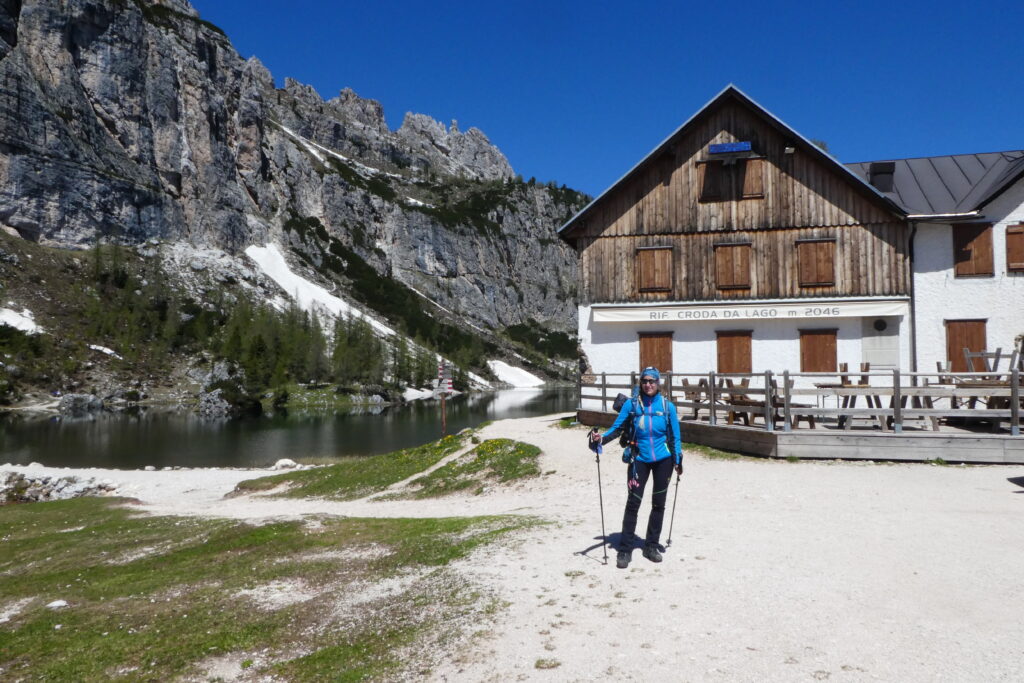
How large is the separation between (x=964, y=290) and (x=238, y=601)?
26.3 metres

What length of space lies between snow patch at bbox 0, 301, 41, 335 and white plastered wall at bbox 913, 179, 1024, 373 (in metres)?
115

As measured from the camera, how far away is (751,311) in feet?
84.2

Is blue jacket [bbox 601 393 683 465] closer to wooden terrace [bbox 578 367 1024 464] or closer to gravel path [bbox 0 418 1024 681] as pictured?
gravel path [bbox 0 418 1024 681]

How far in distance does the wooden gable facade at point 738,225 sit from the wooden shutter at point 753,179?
40mm

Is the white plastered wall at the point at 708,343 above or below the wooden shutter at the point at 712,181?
below

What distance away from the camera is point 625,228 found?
89.0ft

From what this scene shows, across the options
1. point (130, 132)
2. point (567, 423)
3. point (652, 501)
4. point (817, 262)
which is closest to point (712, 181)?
point (817, 262)

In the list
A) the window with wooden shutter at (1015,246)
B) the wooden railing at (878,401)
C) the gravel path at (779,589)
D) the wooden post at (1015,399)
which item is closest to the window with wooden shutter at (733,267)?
the wooden railing at (878,401)

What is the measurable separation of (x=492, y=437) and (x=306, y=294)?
143m

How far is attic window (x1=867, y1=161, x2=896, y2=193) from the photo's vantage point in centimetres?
2666

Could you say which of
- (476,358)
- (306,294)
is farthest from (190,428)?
(476,358)

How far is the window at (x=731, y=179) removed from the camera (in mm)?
26016

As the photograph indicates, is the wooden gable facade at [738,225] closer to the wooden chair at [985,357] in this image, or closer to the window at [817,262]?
the window at [817,262]

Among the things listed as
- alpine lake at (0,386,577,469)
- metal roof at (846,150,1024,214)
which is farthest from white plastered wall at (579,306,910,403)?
alpine lake at (0,386,577,469)
